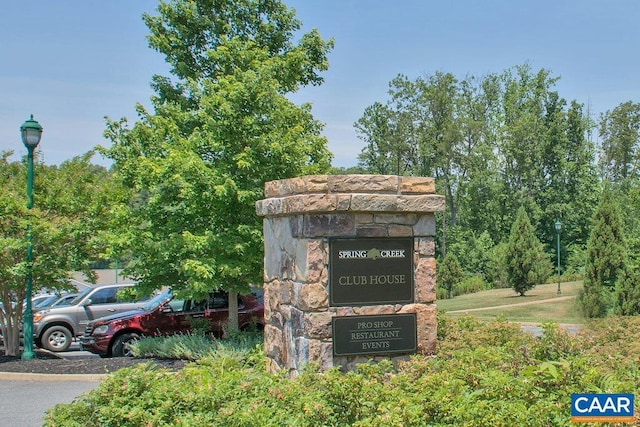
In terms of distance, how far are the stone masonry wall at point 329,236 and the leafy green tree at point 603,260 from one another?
1293 centimetres

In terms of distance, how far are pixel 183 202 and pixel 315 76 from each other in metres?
6.86

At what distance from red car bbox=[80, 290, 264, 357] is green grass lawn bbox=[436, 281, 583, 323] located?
6488 mm

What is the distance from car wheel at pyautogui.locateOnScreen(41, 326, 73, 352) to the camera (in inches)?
616

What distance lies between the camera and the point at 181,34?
18453 millimetres

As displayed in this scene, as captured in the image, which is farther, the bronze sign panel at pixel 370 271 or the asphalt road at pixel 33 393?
the asphalt road at pixel 33 393

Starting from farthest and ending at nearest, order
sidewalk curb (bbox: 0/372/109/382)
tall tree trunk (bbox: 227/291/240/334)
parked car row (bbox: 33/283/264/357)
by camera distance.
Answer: parked car row (bbox: 33/283/264/357) < tall tree trunk (bbox: 227/291/240/334) < sidewalk curb (bbox: 0/372/109/382)

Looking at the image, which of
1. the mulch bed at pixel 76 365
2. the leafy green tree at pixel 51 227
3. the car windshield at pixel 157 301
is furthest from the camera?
the car windshield at pixel 157 301

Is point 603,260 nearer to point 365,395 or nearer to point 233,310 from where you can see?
point 233,310

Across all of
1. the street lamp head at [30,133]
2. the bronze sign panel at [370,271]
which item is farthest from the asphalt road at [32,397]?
the street lamp head at [30,133]

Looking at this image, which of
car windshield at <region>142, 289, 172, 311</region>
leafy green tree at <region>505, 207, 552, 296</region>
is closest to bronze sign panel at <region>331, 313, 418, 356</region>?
car windshield at <region>142, 289, 172, 311</region>

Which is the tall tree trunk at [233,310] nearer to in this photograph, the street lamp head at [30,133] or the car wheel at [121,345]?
the car wheel at [121,345]

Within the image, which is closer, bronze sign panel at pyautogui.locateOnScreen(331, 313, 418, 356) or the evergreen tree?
bronze sign panel at pyautogui.locateOnScreen(331, 313, 418, 356)

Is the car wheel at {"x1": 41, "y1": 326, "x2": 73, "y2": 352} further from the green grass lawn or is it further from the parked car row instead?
the green grass lawn

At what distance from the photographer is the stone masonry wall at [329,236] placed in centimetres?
616
